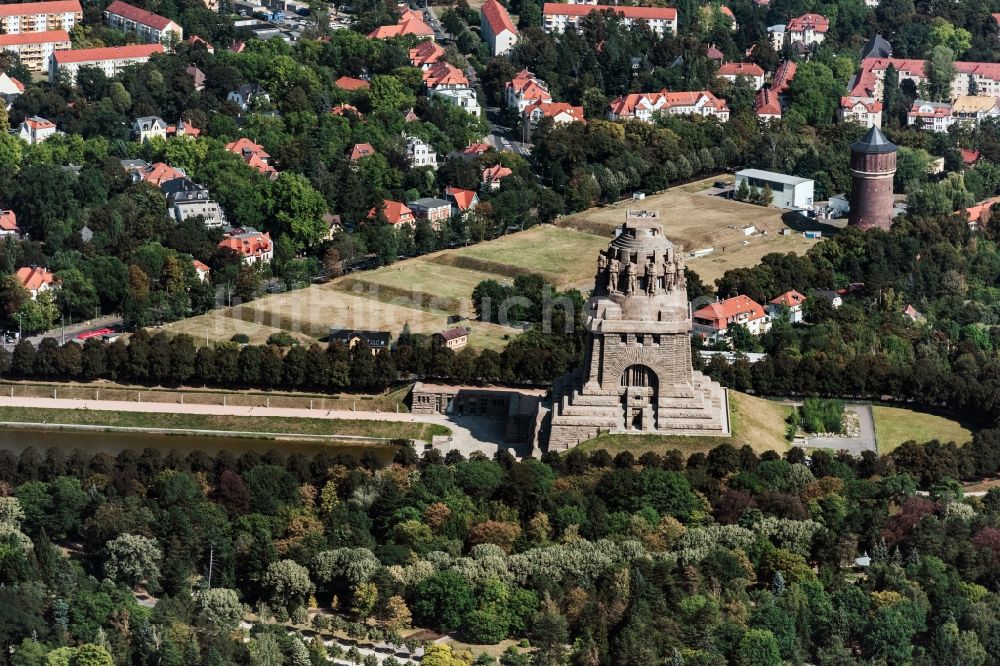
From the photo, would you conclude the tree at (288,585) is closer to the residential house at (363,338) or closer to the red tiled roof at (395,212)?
the residential house at (363,338)

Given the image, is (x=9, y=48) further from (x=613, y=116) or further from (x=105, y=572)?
(x=105, y=572)

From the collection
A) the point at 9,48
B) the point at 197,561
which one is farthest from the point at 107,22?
the point at 197,561

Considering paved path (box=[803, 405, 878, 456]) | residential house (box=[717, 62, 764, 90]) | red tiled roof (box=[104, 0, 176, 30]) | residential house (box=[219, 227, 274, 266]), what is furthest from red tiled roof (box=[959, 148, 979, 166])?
red tiled roof (box=[104, 0, 176, 30])

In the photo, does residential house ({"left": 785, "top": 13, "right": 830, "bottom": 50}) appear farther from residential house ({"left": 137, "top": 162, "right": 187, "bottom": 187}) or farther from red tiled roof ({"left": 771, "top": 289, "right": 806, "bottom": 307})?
red tiled roof ({"left": 771, "top": 289, "right": 806, "bottom": 307})

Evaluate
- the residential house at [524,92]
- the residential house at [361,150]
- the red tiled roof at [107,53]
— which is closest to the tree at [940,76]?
the residential house at [524,92]

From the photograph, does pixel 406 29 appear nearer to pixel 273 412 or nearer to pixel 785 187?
pixel 785 187
